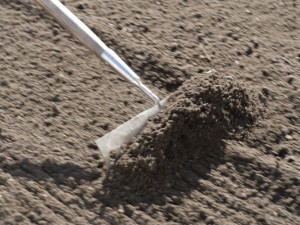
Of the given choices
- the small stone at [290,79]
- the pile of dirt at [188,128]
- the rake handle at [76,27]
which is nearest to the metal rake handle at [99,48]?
the rake handle at [76,27]

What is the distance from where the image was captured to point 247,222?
217cm

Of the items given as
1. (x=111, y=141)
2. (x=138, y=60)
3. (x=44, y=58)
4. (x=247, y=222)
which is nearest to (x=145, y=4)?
(x=138, y=60)

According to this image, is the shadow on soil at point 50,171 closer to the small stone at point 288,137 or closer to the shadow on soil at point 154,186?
the shadow on soil at point 154,186

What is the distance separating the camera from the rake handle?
238 cm

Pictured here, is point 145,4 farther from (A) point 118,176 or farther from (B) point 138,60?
(A) point 118,176

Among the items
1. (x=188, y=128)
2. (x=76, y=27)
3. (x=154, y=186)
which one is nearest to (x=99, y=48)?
(x=76, y=27)

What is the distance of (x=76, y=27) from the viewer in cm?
240

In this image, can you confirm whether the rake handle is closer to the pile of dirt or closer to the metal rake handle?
the metal rake handle

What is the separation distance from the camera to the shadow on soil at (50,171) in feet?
7.38

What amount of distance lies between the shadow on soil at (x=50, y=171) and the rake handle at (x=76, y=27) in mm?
442

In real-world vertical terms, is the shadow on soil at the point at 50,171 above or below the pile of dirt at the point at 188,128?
below

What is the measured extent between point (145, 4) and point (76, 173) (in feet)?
3.47

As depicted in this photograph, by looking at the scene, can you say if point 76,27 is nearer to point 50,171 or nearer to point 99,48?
point 99,48

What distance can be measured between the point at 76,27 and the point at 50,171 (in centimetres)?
55
